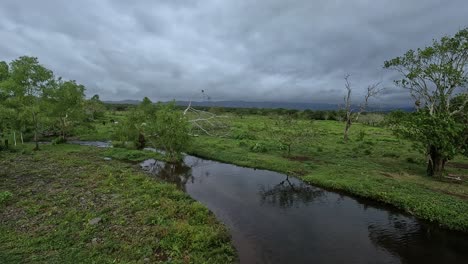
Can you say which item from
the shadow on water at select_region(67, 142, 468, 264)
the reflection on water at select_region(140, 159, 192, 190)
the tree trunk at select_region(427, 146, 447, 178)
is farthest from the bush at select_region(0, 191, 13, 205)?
the tree trunk at select_region(427, 146, 447, 178)

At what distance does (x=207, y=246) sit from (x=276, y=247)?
3.65 m

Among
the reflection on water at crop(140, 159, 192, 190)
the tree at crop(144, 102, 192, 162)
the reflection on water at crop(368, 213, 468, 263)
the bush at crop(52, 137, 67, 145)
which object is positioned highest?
the tree at crop(144, 102, 192, 162)

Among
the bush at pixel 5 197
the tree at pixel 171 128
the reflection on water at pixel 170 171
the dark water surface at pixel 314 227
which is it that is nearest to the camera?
the dark water surface at pixel 314 227

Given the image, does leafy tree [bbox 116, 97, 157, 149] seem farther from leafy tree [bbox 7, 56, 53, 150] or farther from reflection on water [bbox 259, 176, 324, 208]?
reflection on water [bbox 259, 176, 324, 208]

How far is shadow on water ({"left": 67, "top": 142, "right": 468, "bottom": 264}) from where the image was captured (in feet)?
43.5

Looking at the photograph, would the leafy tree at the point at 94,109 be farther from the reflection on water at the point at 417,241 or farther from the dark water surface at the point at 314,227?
the reflection on water at the point at 417,241

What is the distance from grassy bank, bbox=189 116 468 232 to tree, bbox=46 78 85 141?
19906 mm

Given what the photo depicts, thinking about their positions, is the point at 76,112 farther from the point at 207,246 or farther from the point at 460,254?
the point at 460,254

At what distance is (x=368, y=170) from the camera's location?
87.0 ft

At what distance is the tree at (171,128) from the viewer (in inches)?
1152

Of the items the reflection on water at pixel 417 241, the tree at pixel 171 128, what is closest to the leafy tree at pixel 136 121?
the tree at pixel 171 128

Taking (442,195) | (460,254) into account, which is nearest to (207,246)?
(460,254)

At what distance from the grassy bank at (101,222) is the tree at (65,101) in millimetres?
18901

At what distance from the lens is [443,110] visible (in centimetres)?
2502
